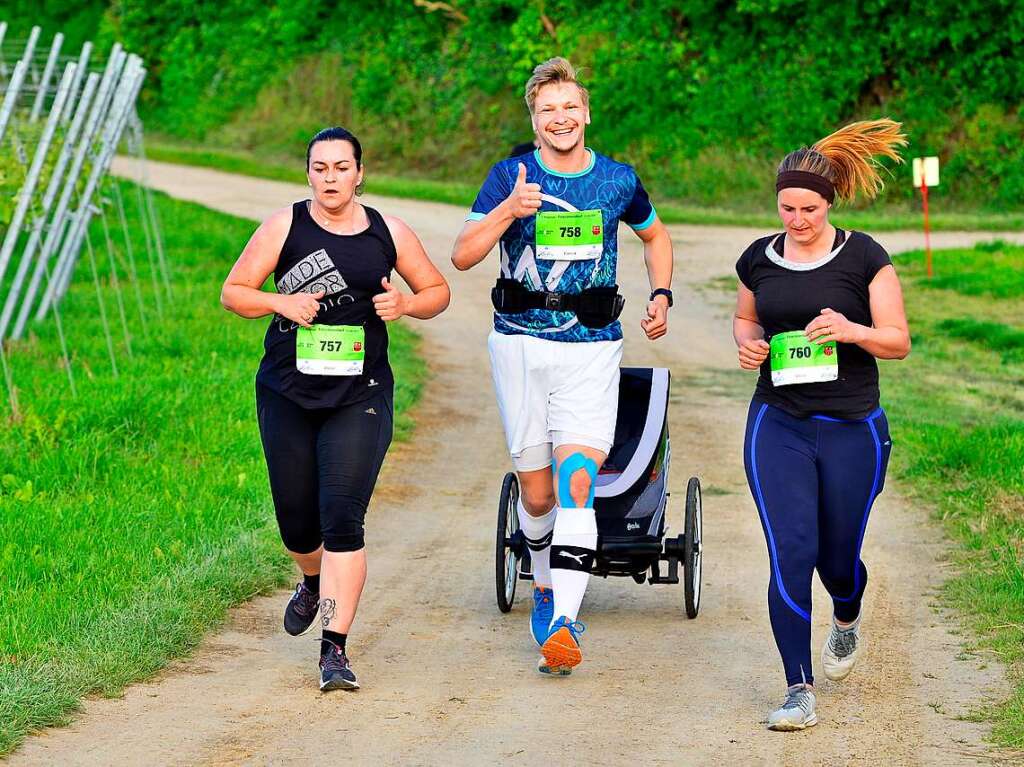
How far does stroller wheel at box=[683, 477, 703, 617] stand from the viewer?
7387 mm

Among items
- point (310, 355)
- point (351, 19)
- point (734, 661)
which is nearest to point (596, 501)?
point (734, 661)

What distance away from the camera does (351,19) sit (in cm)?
4316

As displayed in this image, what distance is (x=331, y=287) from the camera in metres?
6.34

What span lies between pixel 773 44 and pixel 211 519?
89.2 ft

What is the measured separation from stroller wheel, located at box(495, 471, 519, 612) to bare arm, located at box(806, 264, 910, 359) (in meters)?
2.03

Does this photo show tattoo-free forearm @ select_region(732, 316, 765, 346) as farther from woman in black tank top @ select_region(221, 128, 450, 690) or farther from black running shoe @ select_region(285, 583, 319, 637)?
black running shoe @ select_region(285, 583, 319, 637)

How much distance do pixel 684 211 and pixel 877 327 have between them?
2450cm

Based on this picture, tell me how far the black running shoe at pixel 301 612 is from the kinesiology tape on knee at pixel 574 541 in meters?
0.98

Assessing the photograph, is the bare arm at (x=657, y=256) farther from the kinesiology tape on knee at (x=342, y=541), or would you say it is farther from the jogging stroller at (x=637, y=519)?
the kinesiology tape on knee at (x=342, y=541)

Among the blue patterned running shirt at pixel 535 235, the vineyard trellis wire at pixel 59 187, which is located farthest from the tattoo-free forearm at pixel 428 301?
the vineyard trellis wire at pixel 59 187

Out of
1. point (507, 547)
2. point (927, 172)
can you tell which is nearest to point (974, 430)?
point (507, 547)

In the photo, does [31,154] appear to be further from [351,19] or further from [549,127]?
[351,19]

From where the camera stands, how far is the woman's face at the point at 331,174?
6.31 meters

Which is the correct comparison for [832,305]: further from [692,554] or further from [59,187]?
[59,187]
